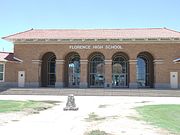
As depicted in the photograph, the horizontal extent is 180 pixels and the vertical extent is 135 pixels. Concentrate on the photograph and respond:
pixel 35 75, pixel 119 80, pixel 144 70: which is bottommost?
pixel 119 80

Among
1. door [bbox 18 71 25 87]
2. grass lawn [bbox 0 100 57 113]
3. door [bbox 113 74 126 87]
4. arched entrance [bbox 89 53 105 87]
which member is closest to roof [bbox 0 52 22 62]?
door [bbox 18 71 25 87]

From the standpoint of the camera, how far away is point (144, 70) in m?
44.5

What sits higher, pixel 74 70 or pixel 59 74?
pixel 74 70

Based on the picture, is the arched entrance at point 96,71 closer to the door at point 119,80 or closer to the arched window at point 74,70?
the door at point 119,80

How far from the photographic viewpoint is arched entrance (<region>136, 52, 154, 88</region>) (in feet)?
145

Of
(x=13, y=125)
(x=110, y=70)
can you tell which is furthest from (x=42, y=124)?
(x=110, y=70)

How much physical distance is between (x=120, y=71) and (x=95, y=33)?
6453mm

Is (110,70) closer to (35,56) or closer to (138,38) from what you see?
(138,38)

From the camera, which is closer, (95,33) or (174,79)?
(174,79)

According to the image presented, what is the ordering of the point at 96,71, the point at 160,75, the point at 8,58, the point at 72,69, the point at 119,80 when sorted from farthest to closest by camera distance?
the point at 72,69, the point at 119,80, the point at 96,71, the point at 8,58, the point at 160,75

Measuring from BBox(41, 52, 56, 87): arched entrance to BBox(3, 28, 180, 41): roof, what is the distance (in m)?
→ 3.38

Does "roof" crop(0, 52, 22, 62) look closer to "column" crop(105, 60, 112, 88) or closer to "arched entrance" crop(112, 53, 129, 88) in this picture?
"column" crop(105, 60, 112, 88)

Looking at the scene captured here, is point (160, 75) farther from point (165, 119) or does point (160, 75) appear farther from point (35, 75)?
point (165, 119)

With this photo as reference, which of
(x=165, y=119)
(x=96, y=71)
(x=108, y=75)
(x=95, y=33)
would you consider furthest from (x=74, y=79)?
(x=165, y=119)
